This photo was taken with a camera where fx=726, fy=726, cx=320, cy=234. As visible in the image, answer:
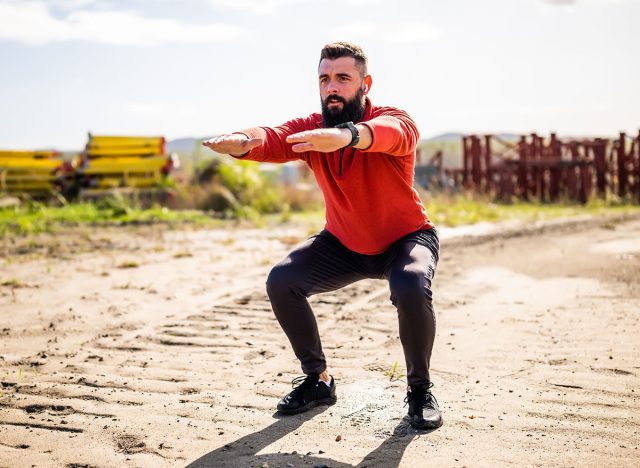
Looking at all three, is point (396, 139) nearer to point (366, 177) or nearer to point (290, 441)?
point (366, 177)

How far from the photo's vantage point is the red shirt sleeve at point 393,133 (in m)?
3.63

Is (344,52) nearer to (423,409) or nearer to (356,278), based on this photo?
(356,278)

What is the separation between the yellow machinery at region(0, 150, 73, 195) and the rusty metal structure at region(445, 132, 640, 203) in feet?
42.2

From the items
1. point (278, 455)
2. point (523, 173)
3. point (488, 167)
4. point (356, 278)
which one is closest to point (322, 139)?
point (356, 278)

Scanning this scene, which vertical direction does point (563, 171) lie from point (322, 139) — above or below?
below

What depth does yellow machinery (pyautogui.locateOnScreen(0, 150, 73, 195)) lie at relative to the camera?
18641 mm

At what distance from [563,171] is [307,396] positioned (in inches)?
882

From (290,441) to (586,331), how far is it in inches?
120

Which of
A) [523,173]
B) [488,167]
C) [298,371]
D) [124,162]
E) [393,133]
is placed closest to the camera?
[393,133]

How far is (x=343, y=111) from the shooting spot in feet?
13.7

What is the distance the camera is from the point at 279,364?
505 cm

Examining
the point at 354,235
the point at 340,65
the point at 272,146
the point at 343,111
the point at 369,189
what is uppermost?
the point at 340,65

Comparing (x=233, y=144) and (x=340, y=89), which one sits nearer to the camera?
(x=233, y=144)

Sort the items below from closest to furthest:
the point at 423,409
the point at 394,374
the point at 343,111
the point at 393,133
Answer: the point at 393,133
the point at 423,409
the point at 343,111
the point at 394,374
